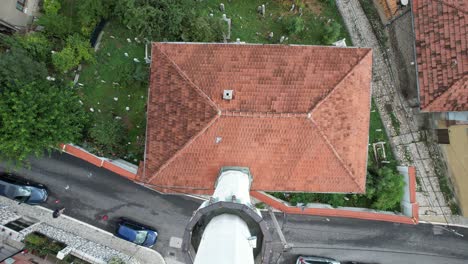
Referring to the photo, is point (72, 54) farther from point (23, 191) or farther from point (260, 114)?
point (260, 114)

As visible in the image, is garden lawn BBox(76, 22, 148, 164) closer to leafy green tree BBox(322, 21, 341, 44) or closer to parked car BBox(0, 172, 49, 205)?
parked car BBox(0, 172, 49, 205)

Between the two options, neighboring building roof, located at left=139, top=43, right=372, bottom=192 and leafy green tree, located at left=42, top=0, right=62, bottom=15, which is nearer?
neighboring building roof, located at left=139, top=43, right=372, bottom=192

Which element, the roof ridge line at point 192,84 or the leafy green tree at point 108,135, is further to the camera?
the leafy green tree at point 108,135

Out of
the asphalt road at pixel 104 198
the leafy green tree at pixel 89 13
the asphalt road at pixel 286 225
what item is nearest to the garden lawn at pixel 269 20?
the leafy green tree at pixel 89 13

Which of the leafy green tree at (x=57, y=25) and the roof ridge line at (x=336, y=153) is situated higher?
the leafy green tree at (x=57, y=25)

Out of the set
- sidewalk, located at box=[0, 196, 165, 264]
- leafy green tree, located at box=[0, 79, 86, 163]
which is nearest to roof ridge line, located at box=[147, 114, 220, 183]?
leafy green tree, located at box=[0, 79, 86, 163]

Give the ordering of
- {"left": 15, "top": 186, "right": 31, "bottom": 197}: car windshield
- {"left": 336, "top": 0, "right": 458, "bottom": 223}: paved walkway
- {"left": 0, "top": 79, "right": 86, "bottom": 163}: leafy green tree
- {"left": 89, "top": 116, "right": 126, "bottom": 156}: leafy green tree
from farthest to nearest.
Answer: {"left": 336, "top": 0, "right": 458, "bottom": 223}: paved walkway
{"left": 15, "top": 186, "right": 31, "bottom": 197}: car windshield
{"left": 89, "top": 116, "right": 126, "bottom": 156}: leafy green tree
{"left": 0, "top": 79, "right": 86, "bottom": 163}: leafy green tree

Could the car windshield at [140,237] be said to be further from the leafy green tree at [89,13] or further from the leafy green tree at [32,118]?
the leafy green tree at [89,13]

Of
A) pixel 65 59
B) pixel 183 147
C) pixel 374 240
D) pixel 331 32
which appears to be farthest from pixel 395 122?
pixel 65 59
